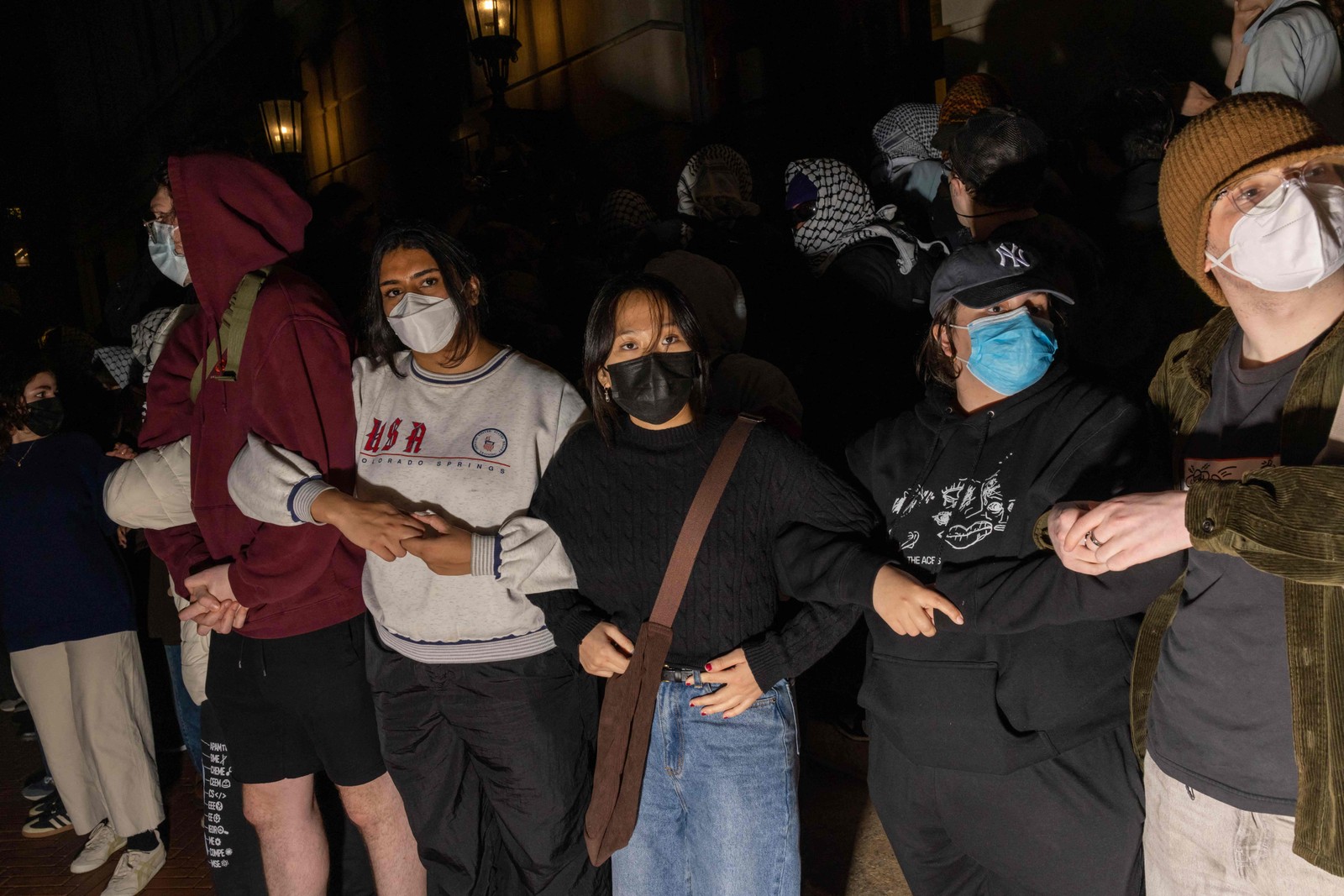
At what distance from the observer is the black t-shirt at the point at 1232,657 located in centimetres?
177

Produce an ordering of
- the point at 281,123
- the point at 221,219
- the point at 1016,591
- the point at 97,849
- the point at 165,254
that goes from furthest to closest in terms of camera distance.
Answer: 1. the point at 281,123
2. the point at 97,849
3. the point at 165,254
4. the point at 221,219
5. the point at 1016,591

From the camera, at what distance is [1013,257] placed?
7.28 ft

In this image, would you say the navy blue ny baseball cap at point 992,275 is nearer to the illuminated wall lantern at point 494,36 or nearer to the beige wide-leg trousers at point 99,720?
the beige wide-leg trousers at point 99,720

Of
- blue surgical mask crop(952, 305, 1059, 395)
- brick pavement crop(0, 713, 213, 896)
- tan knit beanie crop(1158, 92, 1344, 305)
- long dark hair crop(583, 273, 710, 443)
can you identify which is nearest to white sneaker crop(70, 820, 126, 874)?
brick pavement crop(0, 713, 213, 896)

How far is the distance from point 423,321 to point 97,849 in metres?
3.62

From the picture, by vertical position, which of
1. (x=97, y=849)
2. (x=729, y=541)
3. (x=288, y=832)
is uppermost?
(x=729, y=541)

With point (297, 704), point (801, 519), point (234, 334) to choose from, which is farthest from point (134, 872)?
point (801, 519)

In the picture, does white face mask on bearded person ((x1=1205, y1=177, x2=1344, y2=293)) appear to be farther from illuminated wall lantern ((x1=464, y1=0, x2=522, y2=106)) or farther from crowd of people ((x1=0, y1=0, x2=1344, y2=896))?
illuminated wall lantern ((x1=464, y1=0, x2=522, y2=106))

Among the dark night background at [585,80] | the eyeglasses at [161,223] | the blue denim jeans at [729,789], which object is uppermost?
the dark night background at [585,80]

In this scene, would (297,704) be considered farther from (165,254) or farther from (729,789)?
(165,254)

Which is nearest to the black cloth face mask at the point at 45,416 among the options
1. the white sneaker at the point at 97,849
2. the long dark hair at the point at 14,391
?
the long dark hair at the point at 14,391

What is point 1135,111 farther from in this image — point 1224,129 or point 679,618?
point 679,618

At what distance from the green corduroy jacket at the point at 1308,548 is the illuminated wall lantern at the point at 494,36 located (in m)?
7.06

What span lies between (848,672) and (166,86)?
14979 millimetres
